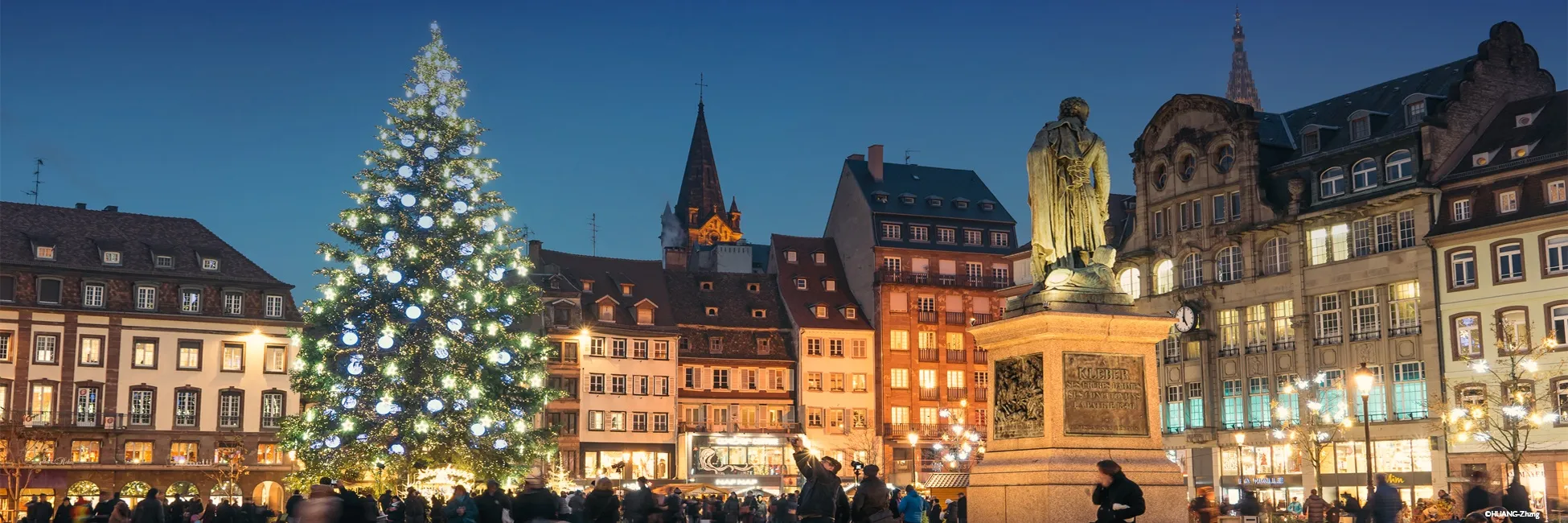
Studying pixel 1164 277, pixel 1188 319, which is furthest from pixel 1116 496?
pixel 1164 277

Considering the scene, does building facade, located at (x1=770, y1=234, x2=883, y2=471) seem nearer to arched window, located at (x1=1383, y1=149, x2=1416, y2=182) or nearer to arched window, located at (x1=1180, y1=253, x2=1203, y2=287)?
arched window, located at (x1=1180, y1=253, x2=1203, y2=287)

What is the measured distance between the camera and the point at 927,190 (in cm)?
9350

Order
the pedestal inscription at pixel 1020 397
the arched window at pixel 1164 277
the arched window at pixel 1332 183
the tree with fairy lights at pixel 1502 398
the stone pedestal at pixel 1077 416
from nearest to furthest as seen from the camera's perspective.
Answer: the stone pedestal at pixel 1077 416 → the pedestal inscription at pixel 1020 397 → the tree with fairy lights at pixel 1502 398 → the arched window at pixel 1332 183 → the arched window at pixel 1164 277

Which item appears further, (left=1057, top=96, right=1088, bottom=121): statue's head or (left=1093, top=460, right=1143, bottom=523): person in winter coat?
(left=1057, top=96, right=1088, bottom=121): statue's head

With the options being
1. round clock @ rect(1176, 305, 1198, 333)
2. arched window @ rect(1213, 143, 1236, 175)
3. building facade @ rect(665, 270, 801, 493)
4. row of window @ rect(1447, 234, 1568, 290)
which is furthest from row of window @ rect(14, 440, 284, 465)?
row of window @ rect(1447, 234, 1568, 290)

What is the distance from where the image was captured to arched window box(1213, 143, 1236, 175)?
6278 cm

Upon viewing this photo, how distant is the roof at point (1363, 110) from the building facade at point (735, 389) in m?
29.8

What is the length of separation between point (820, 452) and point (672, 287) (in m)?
12.2

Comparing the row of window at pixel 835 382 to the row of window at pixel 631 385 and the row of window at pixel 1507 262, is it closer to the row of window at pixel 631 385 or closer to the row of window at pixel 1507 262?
the row of window at pixel 631 385

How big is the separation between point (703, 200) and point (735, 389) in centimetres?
6887

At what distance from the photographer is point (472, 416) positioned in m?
40.1

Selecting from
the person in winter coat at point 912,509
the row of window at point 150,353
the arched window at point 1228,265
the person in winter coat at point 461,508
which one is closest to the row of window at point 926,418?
the arched window at point 1228,265

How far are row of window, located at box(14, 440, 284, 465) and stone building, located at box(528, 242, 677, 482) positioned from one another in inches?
516

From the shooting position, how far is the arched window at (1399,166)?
56719 mm
